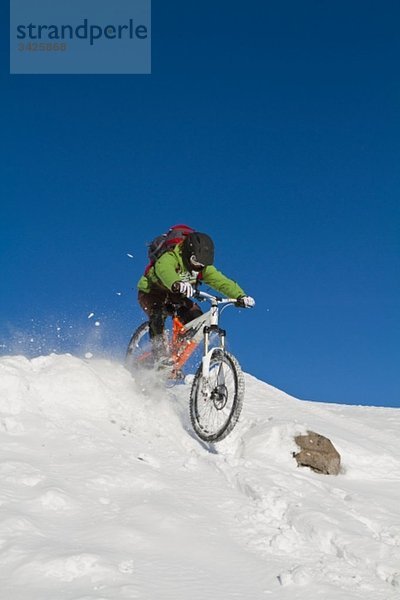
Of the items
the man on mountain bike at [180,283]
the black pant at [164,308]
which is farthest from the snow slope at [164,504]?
the man on mountain bike at [180,283]

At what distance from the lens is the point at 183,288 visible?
25.2ft

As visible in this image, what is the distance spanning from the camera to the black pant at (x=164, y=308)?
30.3ft

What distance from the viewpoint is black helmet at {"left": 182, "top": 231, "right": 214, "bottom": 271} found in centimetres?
838

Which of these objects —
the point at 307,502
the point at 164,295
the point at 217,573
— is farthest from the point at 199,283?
the point at 217,573

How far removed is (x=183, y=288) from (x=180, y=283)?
12 centimetres

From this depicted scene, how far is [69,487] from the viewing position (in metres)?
5.22

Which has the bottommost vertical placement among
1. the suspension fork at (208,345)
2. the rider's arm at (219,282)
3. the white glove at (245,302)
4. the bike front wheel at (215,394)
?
the bike front wheel at (215,394)

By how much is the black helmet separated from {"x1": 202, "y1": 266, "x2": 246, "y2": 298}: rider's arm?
53 cm

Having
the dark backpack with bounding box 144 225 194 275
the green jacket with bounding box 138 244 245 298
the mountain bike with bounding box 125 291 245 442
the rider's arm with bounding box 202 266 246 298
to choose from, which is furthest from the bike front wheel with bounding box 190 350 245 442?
the dark backpack with bounding box 144 225 194 275

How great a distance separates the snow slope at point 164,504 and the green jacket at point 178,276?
5.43 ft

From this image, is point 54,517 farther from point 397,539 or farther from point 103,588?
point 397,539

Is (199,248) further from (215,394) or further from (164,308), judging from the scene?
(215,394)

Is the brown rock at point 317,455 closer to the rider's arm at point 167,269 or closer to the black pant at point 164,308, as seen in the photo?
the black pant at point 164,308

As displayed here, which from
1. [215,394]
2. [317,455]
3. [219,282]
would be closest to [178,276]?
[219,282]
